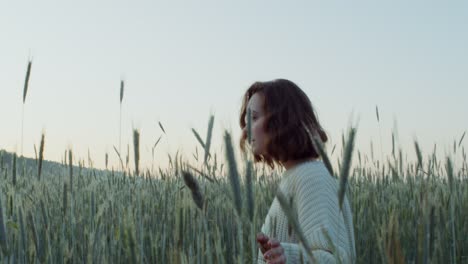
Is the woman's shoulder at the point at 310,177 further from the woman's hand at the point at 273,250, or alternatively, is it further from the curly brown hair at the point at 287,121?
the woman's hand at the point at 273,250

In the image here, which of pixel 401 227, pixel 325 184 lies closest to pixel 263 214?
pixel 401 227

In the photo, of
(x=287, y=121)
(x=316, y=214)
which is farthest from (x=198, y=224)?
(x=287, y=121)

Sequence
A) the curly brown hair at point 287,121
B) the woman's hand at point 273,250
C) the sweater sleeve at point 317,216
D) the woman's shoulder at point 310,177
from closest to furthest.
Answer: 1. the woman's hand at point 273,250
2. the sweater sleeve at point 317,216
3. the woman's shoulder at point 310,177
4. the curly brown hair at point 287,121

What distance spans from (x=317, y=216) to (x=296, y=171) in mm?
221

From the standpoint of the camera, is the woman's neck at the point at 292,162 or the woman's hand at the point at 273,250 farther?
the woman's neck at the point at 292,162

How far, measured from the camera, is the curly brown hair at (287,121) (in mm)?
1777

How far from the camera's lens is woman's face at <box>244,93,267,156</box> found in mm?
1787

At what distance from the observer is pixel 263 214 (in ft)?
7.91

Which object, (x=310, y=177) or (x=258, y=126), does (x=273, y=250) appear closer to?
(x=310, y=177)

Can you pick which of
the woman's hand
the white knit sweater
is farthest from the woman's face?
the woman's hand

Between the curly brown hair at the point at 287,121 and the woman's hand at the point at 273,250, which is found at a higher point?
the curly brown hair at the point at 287,121

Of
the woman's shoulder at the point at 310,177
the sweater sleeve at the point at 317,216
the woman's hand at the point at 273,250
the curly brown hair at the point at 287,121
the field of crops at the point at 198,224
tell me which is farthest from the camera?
the curly brown hair at the point at 287,121

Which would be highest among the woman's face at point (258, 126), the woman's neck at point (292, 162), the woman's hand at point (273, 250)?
the woman's face at point (258, 126)

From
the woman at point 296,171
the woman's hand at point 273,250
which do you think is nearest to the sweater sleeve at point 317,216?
the woman at point 296,171
